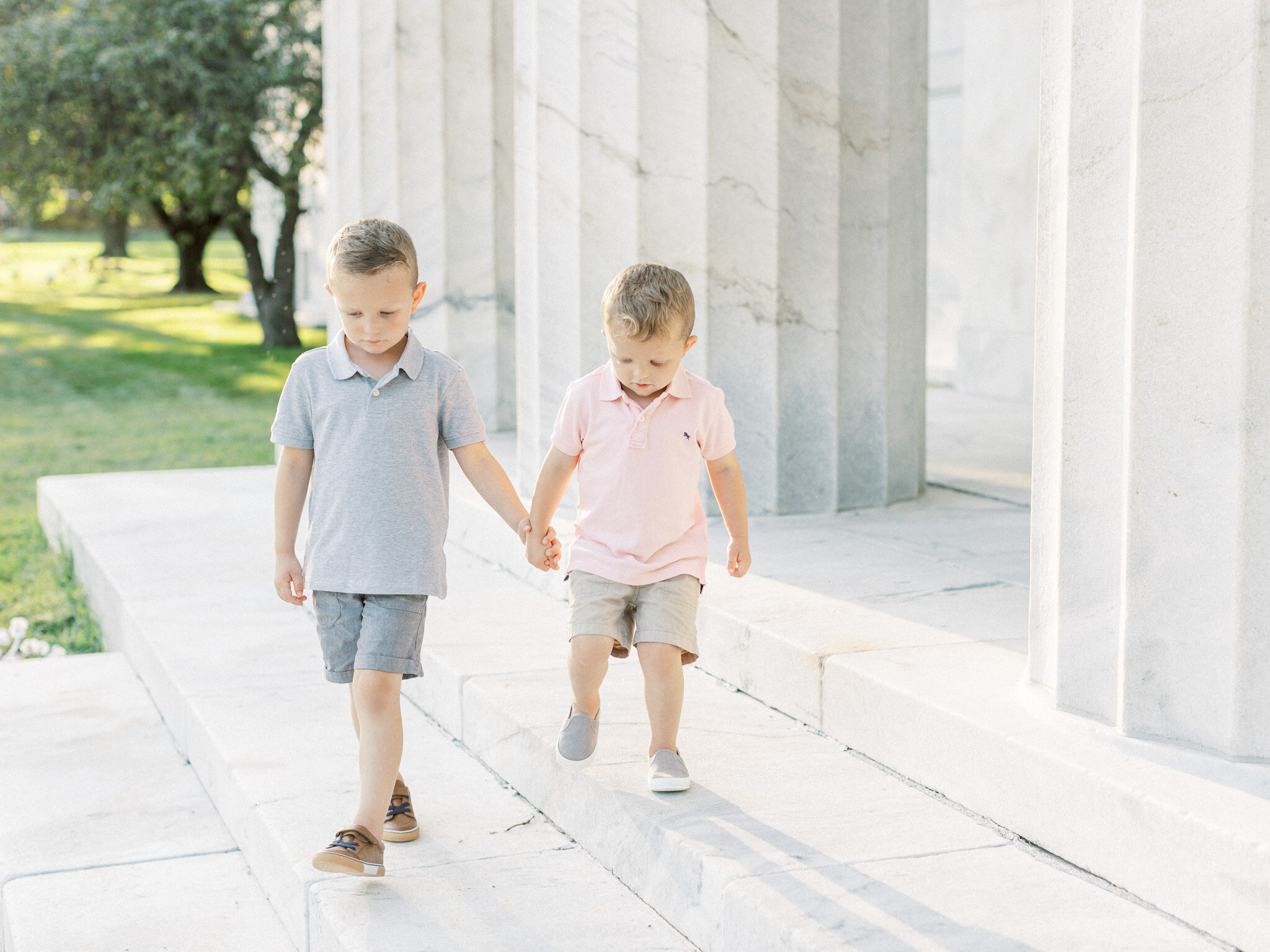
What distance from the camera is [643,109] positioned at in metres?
5.25

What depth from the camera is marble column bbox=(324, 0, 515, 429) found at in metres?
7.44

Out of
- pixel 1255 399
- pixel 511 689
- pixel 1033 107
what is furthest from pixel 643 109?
pixel 1033 107

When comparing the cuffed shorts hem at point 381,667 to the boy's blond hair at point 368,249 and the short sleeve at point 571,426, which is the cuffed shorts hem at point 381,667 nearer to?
the short sleeve at point 571,426

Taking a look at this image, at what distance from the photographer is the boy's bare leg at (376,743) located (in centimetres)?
292

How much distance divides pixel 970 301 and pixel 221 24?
33.2 ft

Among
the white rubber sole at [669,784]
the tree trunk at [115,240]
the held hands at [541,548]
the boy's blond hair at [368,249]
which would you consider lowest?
the white rubber sole at [669,784]

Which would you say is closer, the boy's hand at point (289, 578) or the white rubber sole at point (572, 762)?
the boy's hand at point (289, 578)

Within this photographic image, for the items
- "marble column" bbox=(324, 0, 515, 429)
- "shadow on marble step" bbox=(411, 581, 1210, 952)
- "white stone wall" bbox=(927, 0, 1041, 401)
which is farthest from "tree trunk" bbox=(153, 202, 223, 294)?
"shadow on marble step" bbox=(411, 581, 1210, 952)

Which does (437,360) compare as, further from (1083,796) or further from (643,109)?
(643,109)

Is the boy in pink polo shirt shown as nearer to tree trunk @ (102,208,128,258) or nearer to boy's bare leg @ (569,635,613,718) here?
boy's bare leg @ (569,635,613,718)

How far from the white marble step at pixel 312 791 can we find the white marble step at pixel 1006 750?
1.68ft

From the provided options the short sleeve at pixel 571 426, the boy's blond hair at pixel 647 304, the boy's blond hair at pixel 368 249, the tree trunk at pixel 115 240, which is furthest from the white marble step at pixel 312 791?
the tree trunk at pixel 115 240

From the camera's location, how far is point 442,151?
755cm

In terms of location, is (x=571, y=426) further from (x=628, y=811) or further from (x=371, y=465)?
(x=628, y=811)
